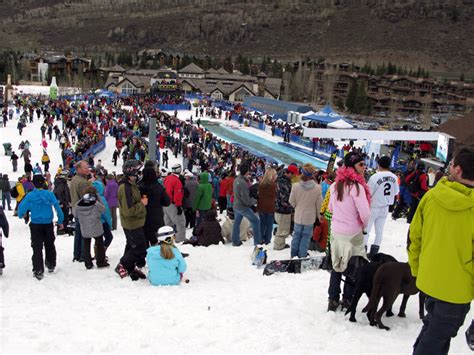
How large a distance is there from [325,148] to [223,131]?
11.6 metres

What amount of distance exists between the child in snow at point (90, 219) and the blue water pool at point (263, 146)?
22.4m

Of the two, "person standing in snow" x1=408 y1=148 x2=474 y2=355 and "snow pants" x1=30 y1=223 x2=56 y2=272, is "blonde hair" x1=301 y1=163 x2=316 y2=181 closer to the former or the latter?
"person standing in snow" x1=408 y1=148 x2=474 y2=355

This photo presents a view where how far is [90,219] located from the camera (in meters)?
6.53

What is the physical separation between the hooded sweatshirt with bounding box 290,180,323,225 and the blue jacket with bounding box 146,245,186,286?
179cm

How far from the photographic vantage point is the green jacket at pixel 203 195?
901 centimetres

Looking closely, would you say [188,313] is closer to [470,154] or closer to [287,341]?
[287,341]

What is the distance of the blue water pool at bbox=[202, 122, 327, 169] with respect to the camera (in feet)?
101

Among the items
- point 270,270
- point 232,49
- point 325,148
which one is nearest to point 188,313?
point 270,270

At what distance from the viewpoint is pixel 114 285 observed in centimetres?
596

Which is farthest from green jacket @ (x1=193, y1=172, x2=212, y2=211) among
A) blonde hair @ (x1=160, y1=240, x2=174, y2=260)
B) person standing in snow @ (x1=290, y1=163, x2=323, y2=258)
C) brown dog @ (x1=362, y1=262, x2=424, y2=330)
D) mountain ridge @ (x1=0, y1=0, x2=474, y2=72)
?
mountain ridge @ (x1=0, y1=0, x2=474, y2=72)

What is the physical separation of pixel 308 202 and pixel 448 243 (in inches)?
141

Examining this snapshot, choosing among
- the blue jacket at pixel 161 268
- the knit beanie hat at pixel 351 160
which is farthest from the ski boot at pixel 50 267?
the knit beanie hat at pixel 351 160

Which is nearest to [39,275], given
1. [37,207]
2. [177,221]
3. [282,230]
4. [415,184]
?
[37,207]

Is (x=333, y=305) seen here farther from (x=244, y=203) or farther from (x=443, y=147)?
(x=443, y=147)
